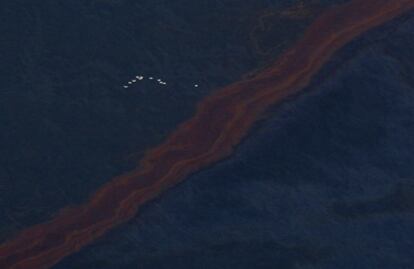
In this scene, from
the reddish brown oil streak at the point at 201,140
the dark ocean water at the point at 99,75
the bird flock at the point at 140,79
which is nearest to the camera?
the reddish brown oil streak at the point at 201,140

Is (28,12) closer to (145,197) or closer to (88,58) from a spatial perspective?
(88,58)

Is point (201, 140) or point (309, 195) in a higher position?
point (201, 140)

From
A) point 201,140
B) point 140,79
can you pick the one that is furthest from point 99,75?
point 201,140

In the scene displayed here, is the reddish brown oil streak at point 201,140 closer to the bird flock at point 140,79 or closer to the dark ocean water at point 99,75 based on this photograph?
the dark ocean water at point 99,75

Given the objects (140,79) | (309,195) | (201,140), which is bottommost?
(309,195)

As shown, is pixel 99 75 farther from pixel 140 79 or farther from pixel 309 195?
pixel 309 195

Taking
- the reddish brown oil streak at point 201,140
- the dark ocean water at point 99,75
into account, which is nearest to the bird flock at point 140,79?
the dark ocean water at point 99,75

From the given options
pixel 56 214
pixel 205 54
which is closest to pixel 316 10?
pixel 205 54
